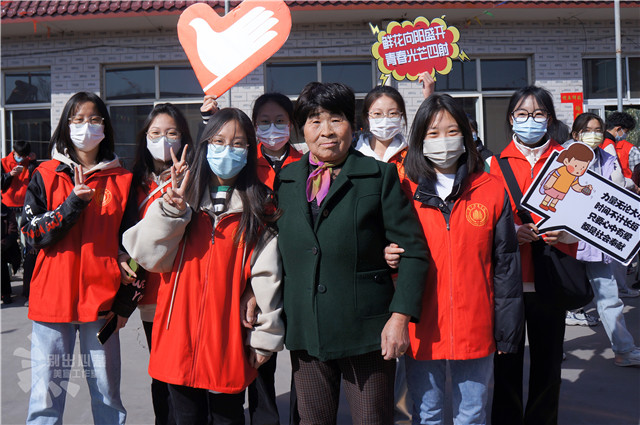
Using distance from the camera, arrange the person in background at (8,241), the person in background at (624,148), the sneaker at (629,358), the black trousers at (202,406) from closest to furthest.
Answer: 1. the black trousers at (202,406)
2. the sneaker at (629,358)
3. the person in background at (624,148)
4. the person in background at (8,241)

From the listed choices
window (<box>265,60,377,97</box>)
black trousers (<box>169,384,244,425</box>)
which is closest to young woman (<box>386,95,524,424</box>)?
black trousers (<box>169,384,244,425</box>)

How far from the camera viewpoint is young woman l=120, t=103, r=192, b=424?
2.88 meters

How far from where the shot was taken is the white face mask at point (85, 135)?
278 cm

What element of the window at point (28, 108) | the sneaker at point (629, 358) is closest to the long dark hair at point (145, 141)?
the sneaker at point (629, 358)

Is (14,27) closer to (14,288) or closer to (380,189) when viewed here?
(14,288)

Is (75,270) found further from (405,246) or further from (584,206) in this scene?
(584,206)

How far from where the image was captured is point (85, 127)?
278 centimetres

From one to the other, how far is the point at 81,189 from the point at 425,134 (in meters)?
1.69

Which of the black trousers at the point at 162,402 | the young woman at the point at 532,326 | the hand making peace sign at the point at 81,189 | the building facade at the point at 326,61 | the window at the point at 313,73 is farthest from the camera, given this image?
the window at the point at 313,73

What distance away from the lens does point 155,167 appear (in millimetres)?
3119

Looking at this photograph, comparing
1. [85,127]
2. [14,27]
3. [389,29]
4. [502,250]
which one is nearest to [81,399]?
[85,127]

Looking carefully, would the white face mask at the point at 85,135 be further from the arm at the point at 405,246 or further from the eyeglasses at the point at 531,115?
the eyeglasses at the point at 531,115

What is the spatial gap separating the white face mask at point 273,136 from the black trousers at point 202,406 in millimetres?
1599

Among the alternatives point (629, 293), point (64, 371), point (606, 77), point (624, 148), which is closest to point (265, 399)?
point (64, 371)
